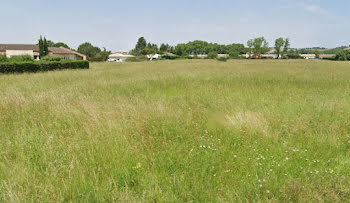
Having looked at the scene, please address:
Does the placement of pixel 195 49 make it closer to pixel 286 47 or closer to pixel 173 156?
pixel 286 47

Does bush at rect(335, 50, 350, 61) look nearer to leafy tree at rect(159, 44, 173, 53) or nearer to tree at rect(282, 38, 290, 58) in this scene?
tree at rect(282, 38, 290, 58)

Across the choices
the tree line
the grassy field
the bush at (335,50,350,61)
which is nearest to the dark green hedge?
the grassy field

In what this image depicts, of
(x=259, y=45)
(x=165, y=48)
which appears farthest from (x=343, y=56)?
(x=165, y=48)

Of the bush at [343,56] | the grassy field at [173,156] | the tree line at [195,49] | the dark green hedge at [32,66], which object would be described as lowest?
the grassy field at [173,156]

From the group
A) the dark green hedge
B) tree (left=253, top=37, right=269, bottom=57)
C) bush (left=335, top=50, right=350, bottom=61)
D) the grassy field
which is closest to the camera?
the grassy field

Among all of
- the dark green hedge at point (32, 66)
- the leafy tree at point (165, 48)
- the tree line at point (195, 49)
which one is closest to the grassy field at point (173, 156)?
the dark green hedge at point (32, 66)

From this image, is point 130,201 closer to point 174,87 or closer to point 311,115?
point 311,115

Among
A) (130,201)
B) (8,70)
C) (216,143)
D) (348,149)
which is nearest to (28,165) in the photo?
(130,201)

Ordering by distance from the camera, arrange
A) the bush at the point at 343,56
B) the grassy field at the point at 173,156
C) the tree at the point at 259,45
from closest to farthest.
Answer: the grassy field at the point at 173,156 < the bush at the point at 343,56 < the tree at the point at 259,45

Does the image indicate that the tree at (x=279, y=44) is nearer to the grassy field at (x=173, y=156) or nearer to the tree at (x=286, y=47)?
the tree at (x=286, y=47)

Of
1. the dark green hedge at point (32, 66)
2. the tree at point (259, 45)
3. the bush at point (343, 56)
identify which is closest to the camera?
the dark green hedge at point (32, 66)

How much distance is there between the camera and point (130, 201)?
79.4 inches

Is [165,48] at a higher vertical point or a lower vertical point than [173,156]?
higher

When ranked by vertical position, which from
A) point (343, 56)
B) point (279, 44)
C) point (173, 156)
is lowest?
point (173, 156)
